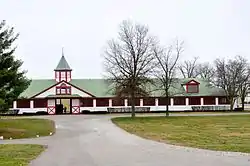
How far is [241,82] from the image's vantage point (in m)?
65.7

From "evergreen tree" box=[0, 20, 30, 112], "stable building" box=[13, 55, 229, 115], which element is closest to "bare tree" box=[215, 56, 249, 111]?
"stable building" box=[13, 55, 229, 115]

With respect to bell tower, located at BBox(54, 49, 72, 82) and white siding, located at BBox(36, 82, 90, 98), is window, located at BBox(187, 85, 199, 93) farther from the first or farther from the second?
bell tower, located at BBox(54, 49, 72, 82)

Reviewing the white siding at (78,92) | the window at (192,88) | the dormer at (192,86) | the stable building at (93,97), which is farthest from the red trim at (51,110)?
the window at (192,88)

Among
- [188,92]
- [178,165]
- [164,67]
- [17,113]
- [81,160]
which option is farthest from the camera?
[188,92]

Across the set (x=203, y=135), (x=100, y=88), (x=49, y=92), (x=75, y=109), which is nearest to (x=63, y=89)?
(x=49, y=92)

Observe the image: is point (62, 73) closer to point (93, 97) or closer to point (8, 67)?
point (93, 97)

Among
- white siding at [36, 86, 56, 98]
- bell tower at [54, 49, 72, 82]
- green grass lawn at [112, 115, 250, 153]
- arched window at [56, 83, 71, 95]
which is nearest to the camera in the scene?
green grass lawn at [112, 115, 250, 153]

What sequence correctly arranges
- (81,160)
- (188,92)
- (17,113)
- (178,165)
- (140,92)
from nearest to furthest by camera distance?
(178,165)
(81,160)
(140,92)
(17,113)
(188,92)

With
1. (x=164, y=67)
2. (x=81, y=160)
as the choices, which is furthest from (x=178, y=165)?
(x=164, y=67)

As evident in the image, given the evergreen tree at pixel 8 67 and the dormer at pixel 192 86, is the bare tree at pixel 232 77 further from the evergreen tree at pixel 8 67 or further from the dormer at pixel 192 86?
the evergreen tree at pixel 8 67

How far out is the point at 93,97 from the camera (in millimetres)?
63812

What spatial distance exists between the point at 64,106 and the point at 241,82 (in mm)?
29374

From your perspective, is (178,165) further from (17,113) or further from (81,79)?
(81,79)

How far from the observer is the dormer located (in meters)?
67.1
